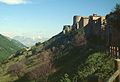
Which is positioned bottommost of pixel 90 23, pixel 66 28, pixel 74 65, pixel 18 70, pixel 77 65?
pixel 18 70

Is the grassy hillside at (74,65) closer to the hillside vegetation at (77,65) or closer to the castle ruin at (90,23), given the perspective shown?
the hillside vegetation at (77,65)

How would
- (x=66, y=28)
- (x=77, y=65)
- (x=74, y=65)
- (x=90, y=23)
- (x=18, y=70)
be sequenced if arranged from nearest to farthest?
(x=77, y=65) < (x=74, y=65) < (x=90, y=23) < (x=18, y=70) < (x=66, y=28)

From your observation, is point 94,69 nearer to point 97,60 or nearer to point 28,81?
point 97,60

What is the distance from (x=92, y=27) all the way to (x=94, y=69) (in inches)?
2172

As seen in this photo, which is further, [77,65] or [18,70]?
[18,70]

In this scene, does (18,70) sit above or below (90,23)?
below

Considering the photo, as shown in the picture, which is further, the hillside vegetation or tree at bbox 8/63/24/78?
tree at bbox 8/63/24/78

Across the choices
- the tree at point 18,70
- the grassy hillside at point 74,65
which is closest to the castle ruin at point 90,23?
the grassy hillside at point 74,65

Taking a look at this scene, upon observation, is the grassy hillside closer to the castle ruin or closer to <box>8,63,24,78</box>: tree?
<box>8,63,24,78</box>: tree

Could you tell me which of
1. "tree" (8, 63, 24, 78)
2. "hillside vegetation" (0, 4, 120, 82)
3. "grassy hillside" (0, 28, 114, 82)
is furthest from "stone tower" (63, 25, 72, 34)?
"hillside vegetation" (0, 4, 120, 82)

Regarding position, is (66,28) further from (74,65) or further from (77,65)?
(77,65)

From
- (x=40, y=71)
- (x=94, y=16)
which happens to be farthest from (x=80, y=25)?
(x=40, y=71)

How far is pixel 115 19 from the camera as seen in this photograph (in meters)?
50.1

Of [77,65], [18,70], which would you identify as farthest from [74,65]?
[18,70]
